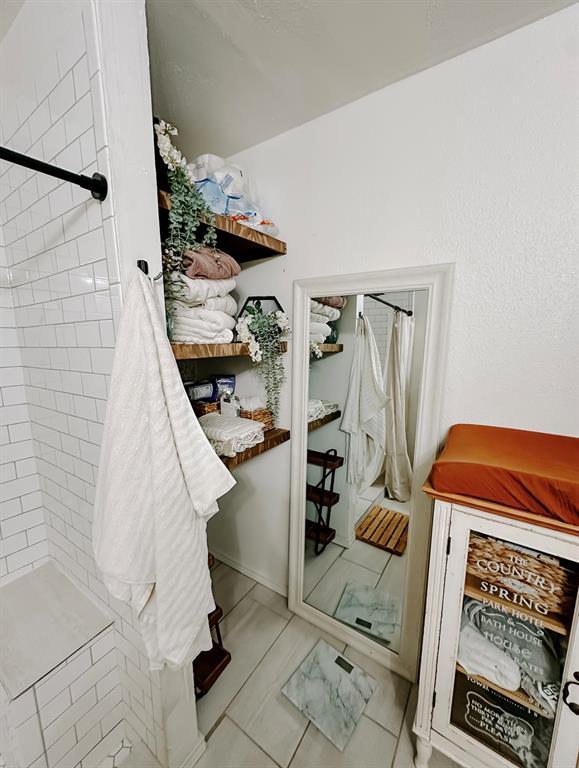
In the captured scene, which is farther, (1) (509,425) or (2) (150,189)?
(1) (509,425)

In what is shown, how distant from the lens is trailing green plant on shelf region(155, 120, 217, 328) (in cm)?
83

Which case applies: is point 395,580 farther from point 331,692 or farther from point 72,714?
point 72,714

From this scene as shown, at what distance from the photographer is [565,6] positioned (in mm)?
744

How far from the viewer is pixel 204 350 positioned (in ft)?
3.32

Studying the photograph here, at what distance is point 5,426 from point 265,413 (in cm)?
102

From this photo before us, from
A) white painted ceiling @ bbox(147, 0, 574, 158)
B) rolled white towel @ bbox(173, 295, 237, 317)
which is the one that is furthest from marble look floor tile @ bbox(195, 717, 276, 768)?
white painted ceiling @ bbox(147, 0, 574, 158)

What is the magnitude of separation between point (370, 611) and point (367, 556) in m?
0.24

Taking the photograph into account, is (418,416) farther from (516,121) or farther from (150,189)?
(150,189)

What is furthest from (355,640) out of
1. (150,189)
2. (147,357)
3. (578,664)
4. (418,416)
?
(150,189)

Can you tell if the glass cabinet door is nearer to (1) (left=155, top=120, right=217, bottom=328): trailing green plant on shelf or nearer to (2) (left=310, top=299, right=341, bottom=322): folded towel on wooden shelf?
(2) (left=310, top=299, right=341, bottom=322): folded towel on wooden shelf

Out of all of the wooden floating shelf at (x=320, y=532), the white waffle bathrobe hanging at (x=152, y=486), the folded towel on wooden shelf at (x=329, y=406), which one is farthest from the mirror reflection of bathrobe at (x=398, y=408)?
the white waffle bathrobe hanging at (x=152, y=486)

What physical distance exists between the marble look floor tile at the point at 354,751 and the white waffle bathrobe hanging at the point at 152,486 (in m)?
0.69

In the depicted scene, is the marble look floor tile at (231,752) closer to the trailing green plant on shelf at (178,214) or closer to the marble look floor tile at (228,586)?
the marble look floor tile at (228,586)

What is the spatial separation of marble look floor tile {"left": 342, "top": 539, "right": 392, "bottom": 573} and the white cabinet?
14.3 inches
